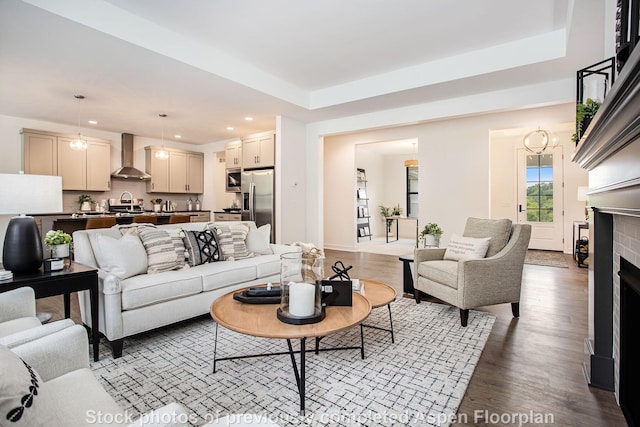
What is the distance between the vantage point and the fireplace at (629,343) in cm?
157

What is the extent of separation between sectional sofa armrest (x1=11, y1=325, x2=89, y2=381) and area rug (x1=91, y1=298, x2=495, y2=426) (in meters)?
0.62

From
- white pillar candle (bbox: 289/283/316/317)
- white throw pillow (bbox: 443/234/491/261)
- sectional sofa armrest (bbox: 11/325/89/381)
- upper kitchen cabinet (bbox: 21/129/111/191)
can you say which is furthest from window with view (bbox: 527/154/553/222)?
upper kitchen cabinet (bbox: 21/129/111/191)

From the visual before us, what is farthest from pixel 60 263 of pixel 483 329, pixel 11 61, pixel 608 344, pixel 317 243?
pixel 317 243

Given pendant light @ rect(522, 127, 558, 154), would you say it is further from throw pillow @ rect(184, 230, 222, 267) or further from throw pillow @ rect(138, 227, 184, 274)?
throw pillow @ rect(138, 227, 184, 274)

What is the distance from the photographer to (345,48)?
3.83m

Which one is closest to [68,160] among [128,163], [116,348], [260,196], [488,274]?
[128,163]

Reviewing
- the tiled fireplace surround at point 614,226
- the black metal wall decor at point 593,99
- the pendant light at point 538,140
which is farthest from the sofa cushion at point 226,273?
the pendant light at point 538,140

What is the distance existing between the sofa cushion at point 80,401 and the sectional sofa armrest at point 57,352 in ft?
0.13

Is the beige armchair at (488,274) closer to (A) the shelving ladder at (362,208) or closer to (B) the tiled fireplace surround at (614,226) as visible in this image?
(B) the tiled fireplace surround at (614,226)

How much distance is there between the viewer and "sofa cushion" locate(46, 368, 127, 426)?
1.03 meters

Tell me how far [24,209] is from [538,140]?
7.53m

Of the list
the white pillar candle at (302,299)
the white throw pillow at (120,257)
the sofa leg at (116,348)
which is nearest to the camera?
the white pillar candle at (302,299)

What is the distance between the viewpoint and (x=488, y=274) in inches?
118

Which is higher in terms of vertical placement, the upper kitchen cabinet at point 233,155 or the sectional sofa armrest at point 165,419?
the upper kitchen cabinet at point 233,155
